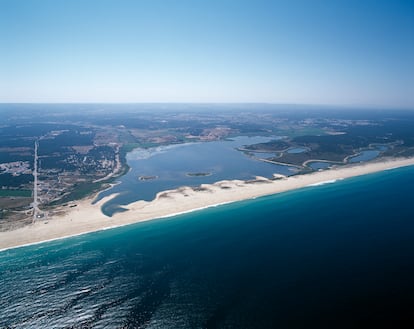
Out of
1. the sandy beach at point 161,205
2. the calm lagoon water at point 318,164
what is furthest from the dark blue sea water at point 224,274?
the calm lagoon water at point 318,164

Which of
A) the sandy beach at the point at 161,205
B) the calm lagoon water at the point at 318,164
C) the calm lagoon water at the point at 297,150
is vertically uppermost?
the calm lagoon water at the point at 297,150

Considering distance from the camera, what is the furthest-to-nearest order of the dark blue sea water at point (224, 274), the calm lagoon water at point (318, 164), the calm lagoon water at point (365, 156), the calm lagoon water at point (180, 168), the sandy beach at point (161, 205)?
the calm lagoon water at point (365, 156), the calm lagoon water at point (318, 164), the calm lagoon water at point (180, 168), the sandy beach at point (161, 205), the dark blue sea water at point (224, 274)

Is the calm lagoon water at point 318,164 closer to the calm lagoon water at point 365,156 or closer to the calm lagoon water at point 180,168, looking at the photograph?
the calm lagoon water at point 180,168

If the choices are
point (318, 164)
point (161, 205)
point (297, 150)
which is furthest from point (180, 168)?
point (297, 150)

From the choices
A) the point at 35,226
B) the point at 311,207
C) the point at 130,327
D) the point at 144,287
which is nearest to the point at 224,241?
the point at 144,287

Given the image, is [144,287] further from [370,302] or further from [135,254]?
[370,302]

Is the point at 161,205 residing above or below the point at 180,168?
below

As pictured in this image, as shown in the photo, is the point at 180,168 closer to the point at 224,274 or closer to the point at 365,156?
the point at 224,274
